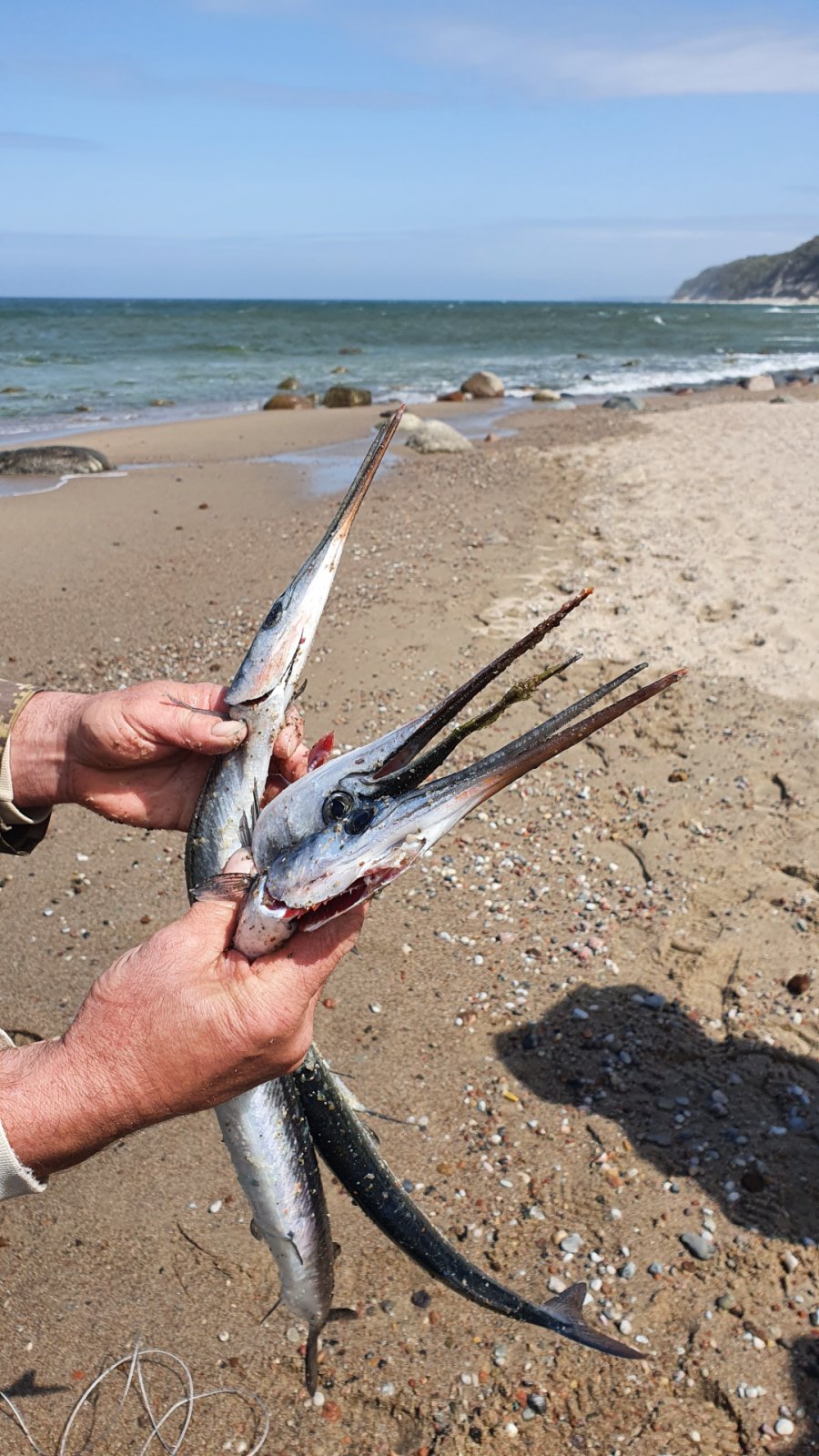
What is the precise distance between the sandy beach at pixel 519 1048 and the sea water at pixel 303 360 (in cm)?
1383

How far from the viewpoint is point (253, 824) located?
2.62m

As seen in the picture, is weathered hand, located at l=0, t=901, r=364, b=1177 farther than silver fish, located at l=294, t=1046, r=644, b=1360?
No

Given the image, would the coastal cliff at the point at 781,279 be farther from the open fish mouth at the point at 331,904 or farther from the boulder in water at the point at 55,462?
the open fish mouth at the point at 331,904

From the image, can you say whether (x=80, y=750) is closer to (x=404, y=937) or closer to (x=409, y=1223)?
(x=409, y=1223)

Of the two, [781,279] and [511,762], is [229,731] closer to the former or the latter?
[511,762]

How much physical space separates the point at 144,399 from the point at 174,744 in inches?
1012

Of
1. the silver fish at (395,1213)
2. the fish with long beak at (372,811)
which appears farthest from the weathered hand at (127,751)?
the silver fish at (395,1213)

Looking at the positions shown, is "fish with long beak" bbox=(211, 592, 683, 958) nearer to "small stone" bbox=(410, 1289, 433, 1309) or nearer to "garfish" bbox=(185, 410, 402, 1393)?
"garfish" bbox=(185, 410, 402, 1393)

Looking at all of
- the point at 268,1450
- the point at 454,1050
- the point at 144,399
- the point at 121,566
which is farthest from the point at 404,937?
the point at 144,399

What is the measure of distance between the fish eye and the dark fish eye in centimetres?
2

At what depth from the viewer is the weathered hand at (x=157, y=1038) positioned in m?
2.09

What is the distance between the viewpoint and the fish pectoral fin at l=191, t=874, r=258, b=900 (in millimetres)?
2254

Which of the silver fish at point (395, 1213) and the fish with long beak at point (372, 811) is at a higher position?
the fish with long beak at point (372, 811)

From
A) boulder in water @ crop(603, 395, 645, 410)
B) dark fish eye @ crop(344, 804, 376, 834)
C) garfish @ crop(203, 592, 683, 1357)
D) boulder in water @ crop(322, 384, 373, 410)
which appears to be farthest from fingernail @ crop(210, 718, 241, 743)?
boulder in water @ crop(322, 384, 373, 410)
